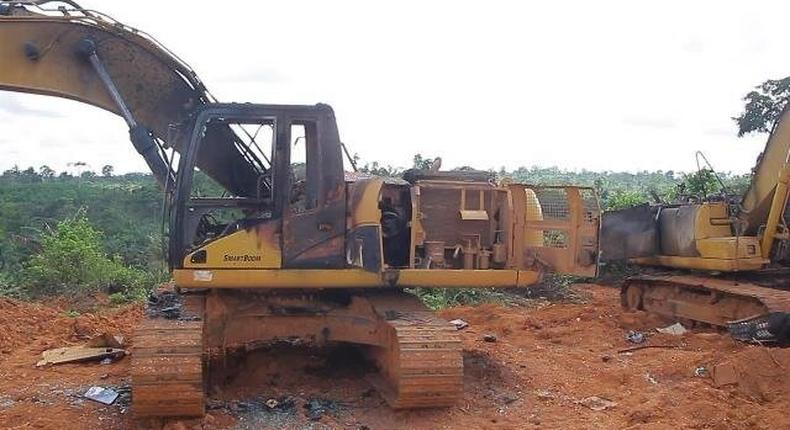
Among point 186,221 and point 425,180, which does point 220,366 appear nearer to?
point 186,221

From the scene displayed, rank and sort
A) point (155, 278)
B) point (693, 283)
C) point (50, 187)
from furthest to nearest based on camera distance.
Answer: point (50, 187), point (155, 278), point (693, 283)

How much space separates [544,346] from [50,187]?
30.1 m

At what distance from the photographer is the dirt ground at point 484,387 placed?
6.80 m

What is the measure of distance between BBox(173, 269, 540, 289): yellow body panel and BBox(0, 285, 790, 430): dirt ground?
0.93 metres

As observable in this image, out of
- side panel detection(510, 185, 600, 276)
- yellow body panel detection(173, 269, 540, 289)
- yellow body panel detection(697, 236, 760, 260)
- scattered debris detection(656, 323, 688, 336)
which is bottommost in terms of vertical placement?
scattered debris detection(656, 323, 688, 336)

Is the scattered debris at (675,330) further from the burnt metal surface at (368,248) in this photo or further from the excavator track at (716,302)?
the burnt metal surface at (368,248)

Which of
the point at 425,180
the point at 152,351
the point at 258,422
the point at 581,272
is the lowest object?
the point at 258,422

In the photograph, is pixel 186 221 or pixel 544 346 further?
pixel 544 346

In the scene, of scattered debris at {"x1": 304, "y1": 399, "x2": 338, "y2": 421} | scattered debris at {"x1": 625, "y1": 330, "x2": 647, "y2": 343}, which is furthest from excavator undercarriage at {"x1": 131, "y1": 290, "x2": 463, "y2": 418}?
scattered debris at {"x1": 625, "y1": 330, "x2": 647, "y2": 343}

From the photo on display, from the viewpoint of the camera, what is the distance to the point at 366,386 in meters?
7.70

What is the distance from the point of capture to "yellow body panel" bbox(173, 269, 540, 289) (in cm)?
712

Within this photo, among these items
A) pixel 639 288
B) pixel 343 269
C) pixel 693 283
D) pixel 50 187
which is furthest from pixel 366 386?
pixel 50 187

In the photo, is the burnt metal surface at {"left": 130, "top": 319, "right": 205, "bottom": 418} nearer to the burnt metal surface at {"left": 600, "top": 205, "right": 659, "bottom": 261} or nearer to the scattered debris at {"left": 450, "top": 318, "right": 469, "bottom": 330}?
the scattered debris at {"left": 450, "top": 318, "right": 469, "bottom": 330}

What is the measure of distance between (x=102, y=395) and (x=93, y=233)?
8917mm
